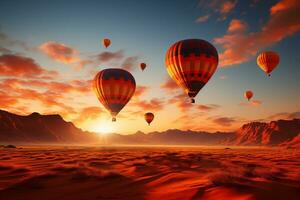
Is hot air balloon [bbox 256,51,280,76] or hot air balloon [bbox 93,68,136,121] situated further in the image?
hot air balloon [bbox 256,51,280,76]

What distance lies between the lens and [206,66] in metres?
30.0

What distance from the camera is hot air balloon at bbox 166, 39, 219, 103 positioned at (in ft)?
96.6

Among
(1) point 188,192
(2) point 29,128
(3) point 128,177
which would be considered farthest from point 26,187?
(2) point 29,128

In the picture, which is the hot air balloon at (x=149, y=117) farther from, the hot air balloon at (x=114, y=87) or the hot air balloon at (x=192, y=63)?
the hot air balloon at (x=192, y=63)

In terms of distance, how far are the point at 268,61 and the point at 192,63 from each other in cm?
2628

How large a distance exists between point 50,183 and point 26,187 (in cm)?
100

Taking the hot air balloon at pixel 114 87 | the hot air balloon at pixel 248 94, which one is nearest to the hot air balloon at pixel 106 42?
the hot air balloon at pixel 114 87

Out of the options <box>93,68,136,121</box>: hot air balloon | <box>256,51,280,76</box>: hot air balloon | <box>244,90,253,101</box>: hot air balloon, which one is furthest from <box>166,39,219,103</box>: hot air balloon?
<box>244,90,253,101</box>: hot air balloon

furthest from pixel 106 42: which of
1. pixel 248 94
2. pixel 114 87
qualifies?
pixel 248 94

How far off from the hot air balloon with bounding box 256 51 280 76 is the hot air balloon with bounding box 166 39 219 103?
74.3 feet

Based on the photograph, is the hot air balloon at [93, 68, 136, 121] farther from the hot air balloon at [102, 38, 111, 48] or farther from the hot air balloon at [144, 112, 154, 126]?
the hot air balloon at [144, 112, 154, 126]

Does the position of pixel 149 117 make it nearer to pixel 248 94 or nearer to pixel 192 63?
pixel 248 94

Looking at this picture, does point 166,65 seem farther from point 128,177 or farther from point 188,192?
point 188,192

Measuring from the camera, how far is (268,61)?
4953 centimetres
